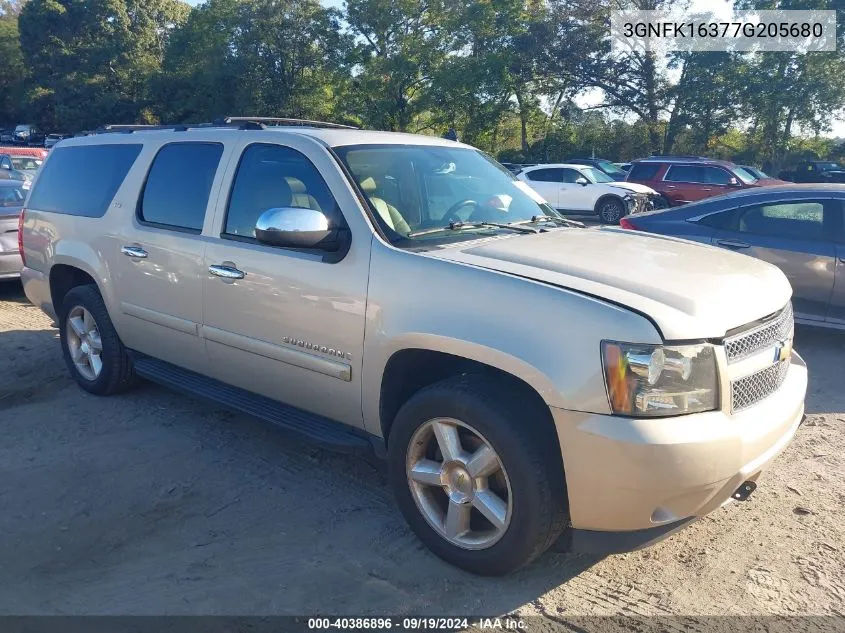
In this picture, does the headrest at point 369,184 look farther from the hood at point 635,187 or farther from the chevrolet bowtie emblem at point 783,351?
the hood at point 635,187

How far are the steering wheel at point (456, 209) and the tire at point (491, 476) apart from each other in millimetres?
1070

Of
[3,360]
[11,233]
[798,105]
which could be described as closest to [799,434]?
[3,360]

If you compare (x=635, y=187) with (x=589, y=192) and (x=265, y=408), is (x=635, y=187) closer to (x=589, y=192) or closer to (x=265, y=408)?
(x=589, y=192)

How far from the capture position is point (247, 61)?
38812 millimetres

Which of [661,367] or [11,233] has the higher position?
[661,367]

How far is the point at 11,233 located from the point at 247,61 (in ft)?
108

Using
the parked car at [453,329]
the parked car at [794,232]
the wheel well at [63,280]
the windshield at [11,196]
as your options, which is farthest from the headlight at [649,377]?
the windshield at [11,196]

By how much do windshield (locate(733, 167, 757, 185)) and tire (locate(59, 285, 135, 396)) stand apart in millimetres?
16107

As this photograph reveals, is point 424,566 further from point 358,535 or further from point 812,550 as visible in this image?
point 812,550

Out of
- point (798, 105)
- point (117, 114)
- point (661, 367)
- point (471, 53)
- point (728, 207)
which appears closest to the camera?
point (661, 367)

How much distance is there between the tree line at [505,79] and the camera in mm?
31906

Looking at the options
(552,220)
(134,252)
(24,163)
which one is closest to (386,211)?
(552,220)

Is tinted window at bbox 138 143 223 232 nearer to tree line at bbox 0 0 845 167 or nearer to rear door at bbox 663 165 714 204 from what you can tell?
rear door at bbox 663 165 714 204

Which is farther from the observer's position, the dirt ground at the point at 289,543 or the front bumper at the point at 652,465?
the dirt ground at the point at 289,543
